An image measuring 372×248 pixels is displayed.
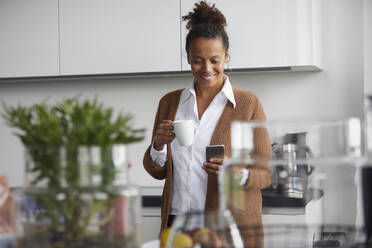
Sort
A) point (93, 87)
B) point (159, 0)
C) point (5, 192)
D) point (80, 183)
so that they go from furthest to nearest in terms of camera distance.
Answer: point (93, 87), point (159, 0), point (5, 192), point (80, 183)

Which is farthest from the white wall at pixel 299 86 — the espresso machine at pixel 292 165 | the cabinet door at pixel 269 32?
the espresso machine at pixel 292 165

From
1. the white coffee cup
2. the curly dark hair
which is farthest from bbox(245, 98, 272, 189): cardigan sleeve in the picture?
the curly dark hair

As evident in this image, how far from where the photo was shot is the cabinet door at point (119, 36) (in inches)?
114

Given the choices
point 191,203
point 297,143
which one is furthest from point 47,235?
point 191,203

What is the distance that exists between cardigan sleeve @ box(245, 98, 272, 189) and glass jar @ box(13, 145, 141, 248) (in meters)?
0.21

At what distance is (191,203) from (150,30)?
1.26m

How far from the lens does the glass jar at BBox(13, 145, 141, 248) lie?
2.57 ft

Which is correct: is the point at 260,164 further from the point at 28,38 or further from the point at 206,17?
the point at 28,38

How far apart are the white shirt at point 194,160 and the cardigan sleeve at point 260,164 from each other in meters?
1.03

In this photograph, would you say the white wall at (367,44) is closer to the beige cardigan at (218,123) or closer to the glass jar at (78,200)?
the beige cardigan at (218,123)

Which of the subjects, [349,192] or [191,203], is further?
[191,203]

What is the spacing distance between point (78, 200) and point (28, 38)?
2582 mm

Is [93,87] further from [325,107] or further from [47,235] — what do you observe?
[47,235]

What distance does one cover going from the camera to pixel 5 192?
112 cm
